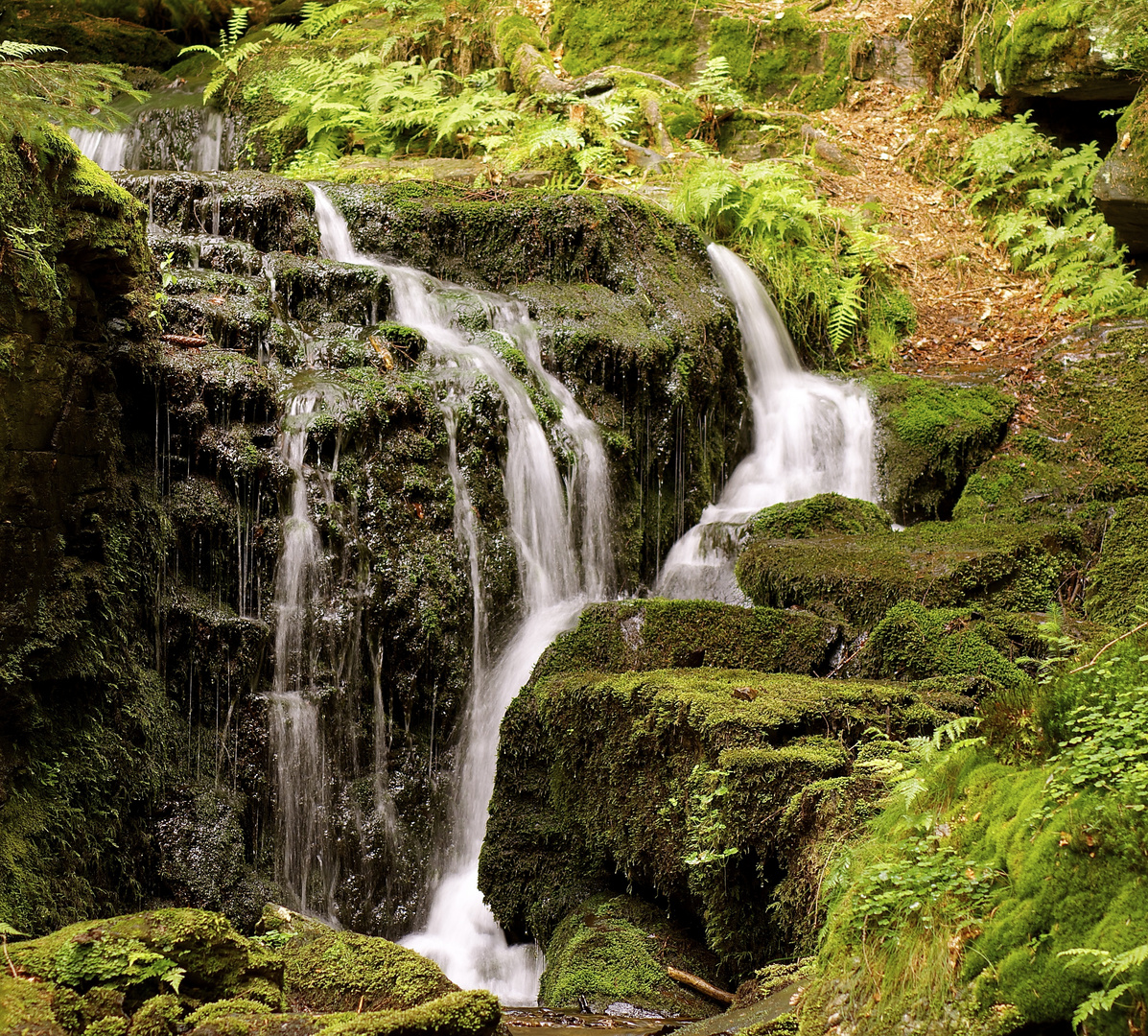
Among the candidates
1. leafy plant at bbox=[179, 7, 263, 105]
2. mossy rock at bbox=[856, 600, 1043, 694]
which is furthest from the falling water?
leafy plant at bbox=[179, 7, 263, 105]

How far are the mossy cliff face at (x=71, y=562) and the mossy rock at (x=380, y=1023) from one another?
248cm

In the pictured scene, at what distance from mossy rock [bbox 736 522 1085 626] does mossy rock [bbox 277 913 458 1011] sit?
316 centimetres

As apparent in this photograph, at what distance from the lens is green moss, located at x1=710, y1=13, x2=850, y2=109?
14.1 m

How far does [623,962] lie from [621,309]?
18.3 feet

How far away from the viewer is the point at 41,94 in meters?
5.02

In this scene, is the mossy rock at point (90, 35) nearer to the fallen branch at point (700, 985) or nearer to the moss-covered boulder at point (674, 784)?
the moss-covered boulder at point (674, 784)

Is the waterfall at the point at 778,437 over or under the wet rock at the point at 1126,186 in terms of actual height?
under

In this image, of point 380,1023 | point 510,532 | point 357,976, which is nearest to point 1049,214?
point 510,532

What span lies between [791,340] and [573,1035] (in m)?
7.47

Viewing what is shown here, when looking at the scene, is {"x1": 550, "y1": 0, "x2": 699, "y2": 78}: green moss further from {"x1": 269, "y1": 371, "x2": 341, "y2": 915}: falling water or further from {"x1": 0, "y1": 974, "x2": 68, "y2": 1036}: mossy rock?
{"x1": 0, "y1": 974, "x2": 68, "y2": 1036}: mossy rock

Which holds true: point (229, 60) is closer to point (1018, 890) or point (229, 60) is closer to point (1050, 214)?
point (1050, 214)

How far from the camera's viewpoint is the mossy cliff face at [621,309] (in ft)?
27.1

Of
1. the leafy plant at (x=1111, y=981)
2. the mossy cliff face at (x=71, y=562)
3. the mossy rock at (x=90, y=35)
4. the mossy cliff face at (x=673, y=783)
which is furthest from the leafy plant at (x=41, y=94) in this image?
the mossy rock at (x=90, y=35)

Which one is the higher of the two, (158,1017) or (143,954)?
(143,954)
